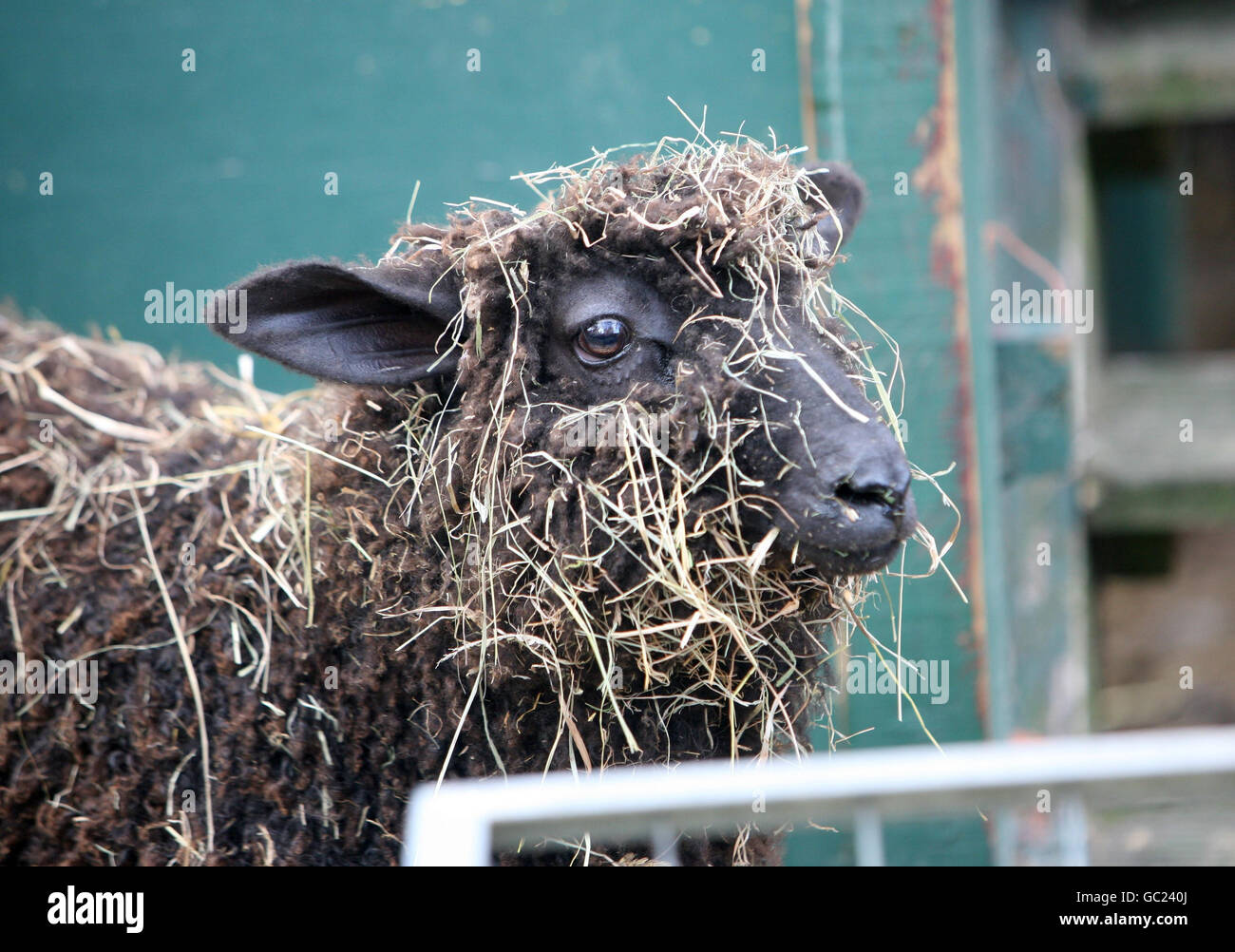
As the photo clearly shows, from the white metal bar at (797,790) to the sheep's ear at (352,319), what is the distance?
185cm

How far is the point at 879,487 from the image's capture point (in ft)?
8.73

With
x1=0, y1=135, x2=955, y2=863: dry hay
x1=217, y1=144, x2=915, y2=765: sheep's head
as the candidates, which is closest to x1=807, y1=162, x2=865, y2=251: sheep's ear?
x1=0, y1=135, x2=955, y2=863: dry hay

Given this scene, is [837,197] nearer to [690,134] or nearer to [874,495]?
[690,134]

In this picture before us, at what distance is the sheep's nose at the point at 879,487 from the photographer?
2645mm

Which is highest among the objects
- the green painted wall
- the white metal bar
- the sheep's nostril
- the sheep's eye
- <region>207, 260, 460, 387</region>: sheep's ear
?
the green painted wall

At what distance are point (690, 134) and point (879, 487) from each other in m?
2.98

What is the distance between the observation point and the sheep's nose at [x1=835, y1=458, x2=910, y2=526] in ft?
8.68

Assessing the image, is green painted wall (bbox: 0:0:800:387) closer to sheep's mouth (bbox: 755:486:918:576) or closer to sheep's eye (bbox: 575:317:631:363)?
sheep's eye (bbox: 575:317:631:363)

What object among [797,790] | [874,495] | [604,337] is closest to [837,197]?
[604,337]

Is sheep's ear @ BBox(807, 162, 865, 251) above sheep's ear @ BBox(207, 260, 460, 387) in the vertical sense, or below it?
above

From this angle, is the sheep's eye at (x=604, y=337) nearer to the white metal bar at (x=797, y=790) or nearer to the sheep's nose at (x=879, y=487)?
the sheep's nose at (x=879, y=487)
